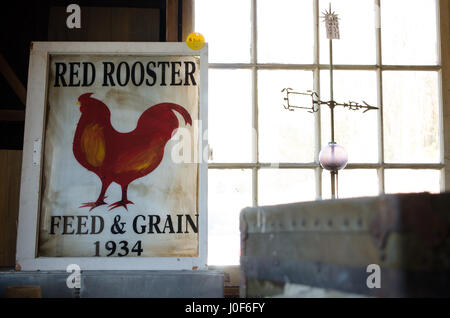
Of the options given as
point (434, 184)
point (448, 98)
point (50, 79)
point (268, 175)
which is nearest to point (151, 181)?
point (50, 79)

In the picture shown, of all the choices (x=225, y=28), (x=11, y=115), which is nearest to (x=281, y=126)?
(x=225, y=28)

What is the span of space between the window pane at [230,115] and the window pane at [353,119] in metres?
0.46

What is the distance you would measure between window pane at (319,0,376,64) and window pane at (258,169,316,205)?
714mm

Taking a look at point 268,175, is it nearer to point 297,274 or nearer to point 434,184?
point 434,184

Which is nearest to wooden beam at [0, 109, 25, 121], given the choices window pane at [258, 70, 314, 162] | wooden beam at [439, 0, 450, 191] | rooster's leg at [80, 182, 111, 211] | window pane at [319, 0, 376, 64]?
rooster's leg at [80, 182, 111, 211]

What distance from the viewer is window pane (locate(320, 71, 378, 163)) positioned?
2838 mm

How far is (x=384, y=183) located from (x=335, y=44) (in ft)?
2.97

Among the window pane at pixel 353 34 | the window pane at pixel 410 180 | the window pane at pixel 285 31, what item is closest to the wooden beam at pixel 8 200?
the window pane at pixel 285 31

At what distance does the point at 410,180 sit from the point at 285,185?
0.75 m

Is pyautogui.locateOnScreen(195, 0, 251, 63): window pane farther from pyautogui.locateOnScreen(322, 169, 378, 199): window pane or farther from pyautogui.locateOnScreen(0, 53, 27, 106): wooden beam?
pyautogui.locateOnScreen(0, 53, 27, 106): wooden beam

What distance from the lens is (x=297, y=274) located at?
3.28 feet

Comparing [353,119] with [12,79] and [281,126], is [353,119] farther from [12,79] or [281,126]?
[12,79]

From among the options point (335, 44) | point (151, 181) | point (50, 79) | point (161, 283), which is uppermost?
point (335, 44)

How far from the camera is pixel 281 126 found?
2838 millimetres
